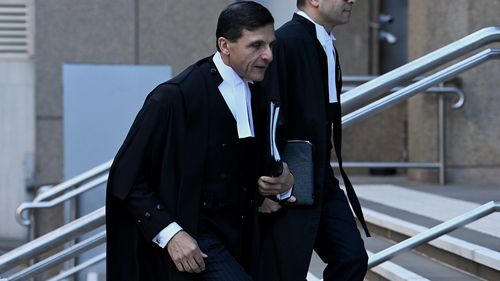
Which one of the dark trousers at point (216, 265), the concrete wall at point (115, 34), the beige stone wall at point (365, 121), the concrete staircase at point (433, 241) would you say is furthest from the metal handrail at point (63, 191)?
the beige stone wall at point (365, 121)

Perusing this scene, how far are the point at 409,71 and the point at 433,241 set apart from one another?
4.58ft

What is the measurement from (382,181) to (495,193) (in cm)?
169

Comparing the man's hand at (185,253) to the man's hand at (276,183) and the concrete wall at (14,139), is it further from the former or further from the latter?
the concrete wall at (14,139)

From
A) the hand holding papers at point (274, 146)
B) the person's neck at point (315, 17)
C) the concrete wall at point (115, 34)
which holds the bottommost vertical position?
the hand holding papers at point (274, 146)

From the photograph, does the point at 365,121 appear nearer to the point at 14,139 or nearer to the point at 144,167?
the point at 14,139

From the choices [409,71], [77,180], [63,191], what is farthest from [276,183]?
[63,191]

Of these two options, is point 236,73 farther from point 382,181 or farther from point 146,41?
point 382,181

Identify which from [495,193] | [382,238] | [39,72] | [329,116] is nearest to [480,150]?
[495,193]

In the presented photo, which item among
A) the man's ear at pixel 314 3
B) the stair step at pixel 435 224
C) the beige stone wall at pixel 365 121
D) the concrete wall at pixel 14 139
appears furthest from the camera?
the beige stone wall at pixel 365 121

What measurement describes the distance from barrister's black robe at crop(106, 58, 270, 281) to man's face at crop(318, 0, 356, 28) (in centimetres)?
67

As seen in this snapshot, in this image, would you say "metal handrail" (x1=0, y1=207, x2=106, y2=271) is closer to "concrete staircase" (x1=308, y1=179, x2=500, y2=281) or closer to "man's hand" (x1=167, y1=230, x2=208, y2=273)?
"man's hand" (x1=167, y1=230, x2=208, y2=273)

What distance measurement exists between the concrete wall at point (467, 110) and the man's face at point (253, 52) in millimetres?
5627

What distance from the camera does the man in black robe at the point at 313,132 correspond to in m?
3.29

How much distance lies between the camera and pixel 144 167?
2957 mm
